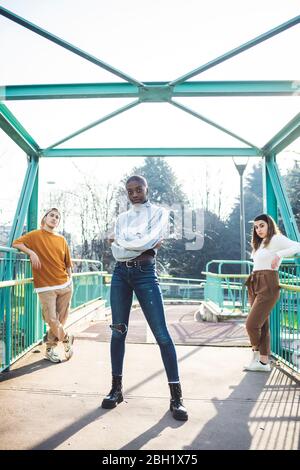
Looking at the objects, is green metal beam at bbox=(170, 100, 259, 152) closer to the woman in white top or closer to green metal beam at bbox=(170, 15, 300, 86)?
green metal beam at bbox=(170, 15, 300, 86)

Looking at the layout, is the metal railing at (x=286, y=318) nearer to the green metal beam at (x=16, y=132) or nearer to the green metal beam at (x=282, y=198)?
the green metal beam at (x=282, y=198)

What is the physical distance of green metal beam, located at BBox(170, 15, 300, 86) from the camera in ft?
11.3

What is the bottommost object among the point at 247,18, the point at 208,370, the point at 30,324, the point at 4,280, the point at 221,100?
the point at 208,370

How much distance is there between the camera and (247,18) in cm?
349

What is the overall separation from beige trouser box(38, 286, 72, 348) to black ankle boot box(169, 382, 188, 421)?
6.43ft

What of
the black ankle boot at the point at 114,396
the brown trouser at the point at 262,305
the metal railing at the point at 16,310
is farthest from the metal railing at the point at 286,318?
the metal railing at the point at 16,310

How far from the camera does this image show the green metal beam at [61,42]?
134 inches

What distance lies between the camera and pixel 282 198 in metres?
4.96

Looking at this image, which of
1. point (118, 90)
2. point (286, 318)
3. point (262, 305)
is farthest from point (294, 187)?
point (118, 90)

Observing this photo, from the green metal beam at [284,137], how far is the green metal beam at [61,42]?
5.76 feet

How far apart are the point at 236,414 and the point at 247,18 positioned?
128 inches
